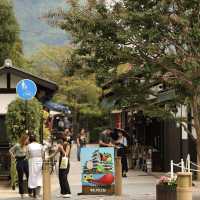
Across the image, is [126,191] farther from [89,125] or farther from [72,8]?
[89,125]

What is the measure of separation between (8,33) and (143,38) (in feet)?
115

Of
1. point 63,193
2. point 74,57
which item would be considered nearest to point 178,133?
point 63,193

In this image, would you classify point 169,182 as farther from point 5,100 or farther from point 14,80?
point 14,80

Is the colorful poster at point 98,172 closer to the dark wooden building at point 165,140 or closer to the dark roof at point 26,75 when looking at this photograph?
the dark wooden building at point 165,140

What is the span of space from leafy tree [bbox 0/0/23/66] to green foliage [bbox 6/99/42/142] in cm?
2767

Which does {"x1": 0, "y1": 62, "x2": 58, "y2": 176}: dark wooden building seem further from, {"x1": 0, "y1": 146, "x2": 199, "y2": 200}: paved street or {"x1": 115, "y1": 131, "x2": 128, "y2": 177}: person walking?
{"x1": 115, "y1": 131, "x2": 128, "y2": 177}: person walking

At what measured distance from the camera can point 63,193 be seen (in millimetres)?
16047

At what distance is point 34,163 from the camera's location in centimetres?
1603

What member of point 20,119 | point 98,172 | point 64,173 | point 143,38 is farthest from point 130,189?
point 143,38

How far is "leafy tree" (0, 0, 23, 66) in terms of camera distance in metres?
46.4

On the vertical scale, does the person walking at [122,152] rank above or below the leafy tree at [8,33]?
below

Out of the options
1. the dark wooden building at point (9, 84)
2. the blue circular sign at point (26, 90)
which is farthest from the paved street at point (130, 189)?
the dark wooden building at point (9, 84)

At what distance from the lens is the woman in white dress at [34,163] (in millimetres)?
15953

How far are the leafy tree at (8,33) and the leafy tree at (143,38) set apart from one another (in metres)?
33.3
